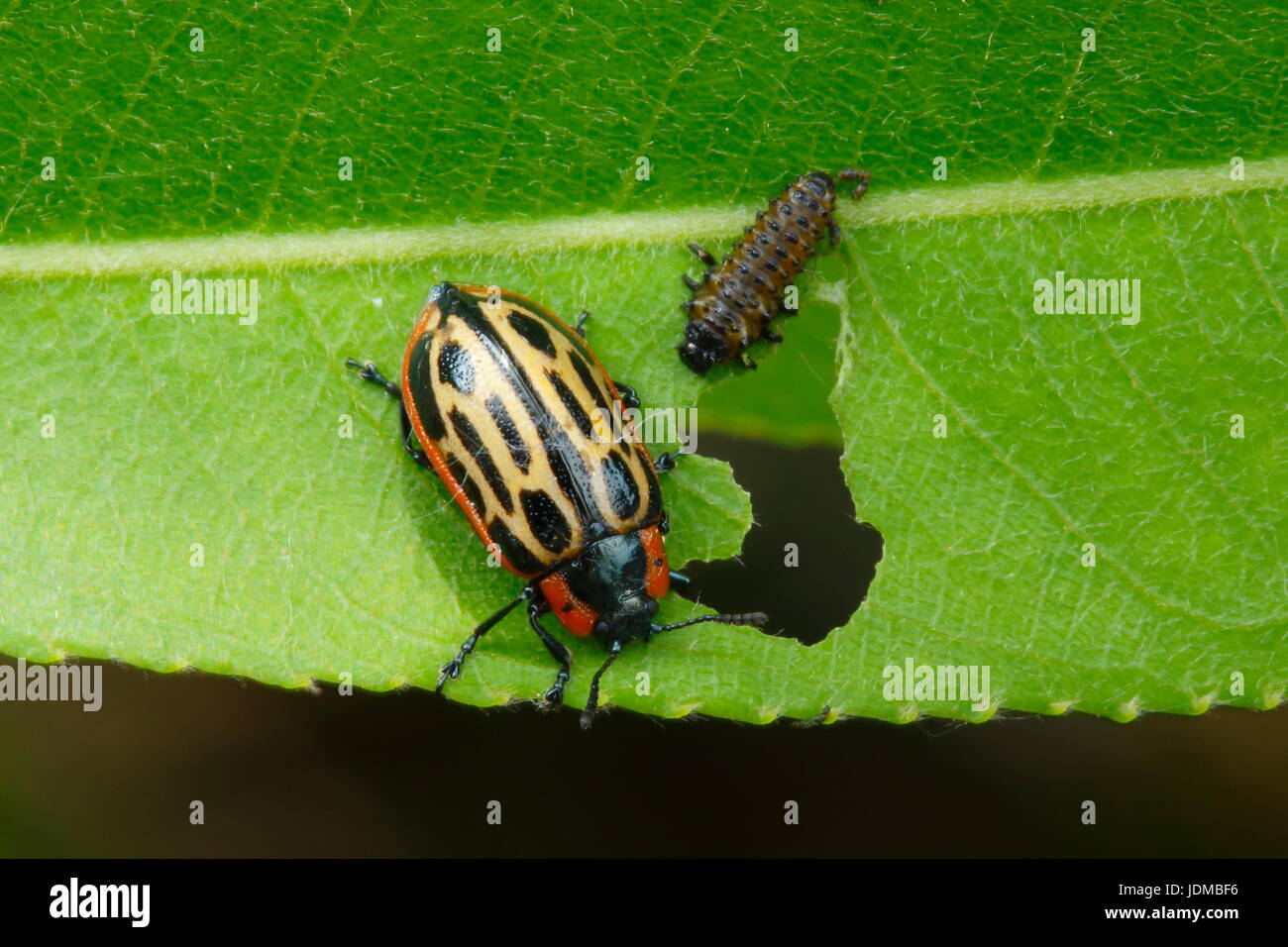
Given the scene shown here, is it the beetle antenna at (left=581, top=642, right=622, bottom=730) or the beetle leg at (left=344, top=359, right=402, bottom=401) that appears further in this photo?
the beetle antenna at (left=581, top=642, right=622, bottom=730)

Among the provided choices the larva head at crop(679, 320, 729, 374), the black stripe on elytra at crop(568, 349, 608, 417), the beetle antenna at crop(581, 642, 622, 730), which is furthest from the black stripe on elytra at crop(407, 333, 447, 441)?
the beetle antenna at crop(581, 642, 622, 730)

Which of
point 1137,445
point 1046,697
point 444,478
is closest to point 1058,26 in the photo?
point 1137,445

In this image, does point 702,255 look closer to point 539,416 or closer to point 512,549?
point 539,416

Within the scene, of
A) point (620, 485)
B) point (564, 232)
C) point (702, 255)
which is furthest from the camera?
point (620, 485)

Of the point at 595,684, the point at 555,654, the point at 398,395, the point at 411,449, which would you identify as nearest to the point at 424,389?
the point at 398,395

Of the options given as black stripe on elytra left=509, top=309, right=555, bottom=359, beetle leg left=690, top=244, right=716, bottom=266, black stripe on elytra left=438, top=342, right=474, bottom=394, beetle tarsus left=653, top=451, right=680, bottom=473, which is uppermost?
beetle leg left=690, top=244, right=716, bottom=266

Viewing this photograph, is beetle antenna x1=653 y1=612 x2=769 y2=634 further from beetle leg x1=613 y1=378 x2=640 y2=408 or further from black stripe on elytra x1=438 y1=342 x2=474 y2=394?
black stripe on elytra x1=438 y1=342 x2=474 y2=394
